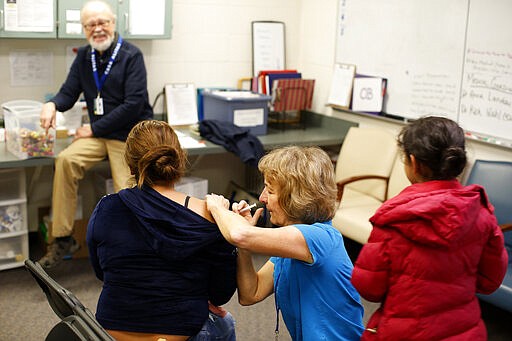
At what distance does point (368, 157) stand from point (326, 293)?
107 inches

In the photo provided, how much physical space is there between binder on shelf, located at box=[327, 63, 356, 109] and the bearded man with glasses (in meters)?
1.56

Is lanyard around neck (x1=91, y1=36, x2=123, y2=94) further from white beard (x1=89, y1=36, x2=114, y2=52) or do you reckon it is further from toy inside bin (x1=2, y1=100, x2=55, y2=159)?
toy inside bin (x1=2, y1=100, x2=55, y2=159)

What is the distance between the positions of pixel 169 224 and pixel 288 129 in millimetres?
3190

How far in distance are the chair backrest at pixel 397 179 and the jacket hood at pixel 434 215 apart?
7.86 ft

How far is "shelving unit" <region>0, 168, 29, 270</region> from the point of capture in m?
3.96

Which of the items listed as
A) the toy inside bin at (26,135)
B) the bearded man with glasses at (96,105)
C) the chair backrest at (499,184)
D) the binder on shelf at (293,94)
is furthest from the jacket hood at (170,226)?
the binder on shelf at (293,94)

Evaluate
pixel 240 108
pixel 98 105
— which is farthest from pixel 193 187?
pixel 98 105

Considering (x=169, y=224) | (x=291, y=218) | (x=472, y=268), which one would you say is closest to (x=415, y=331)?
(x=472, y=268)

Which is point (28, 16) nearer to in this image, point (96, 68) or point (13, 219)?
point (96, 68)

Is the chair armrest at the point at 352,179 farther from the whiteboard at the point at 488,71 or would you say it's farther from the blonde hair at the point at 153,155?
the blonde hair at the point at 153,155

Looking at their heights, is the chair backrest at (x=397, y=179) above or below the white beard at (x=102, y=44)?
below

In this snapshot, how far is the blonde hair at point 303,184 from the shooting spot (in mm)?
1845

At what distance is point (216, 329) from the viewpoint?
2.04m

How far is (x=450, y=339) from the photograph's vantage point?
70.8 inches
